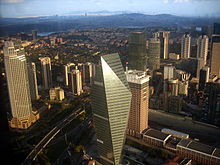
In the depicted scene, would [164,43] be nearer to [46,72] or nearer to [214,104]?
[214,104]

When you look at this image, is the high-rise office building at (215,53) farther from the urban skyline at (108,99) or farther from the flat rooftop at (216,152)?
the flat rooftop at (216,152)

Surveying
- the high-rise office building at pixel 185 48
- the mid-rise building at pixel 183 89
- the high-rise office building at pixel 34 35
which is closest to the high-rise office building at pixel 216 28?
the high-rise office building at pixel 185 48

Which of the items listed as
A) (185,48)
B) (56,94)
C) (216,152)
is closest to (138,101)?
(216,152)

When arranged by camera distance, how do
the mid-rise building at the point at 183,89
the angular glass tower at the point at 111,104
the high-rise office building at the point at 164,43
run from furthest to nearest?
1. the high-rise office building at the point at 164,43
2. the mid-rise building at the point at 183,89
3. the angular glass tower at the point at 111,104

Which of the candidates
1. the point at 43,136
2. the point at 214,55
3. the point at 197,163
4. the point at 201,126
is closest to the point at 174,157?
the point at 197,163

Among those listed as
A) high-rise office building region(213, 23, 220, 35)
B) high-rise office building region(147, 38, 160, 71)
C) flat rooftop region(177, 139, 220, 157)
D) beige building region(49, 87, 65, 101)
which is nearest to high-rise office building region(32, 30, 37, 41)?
beige building region(49, 87, 65, 101)

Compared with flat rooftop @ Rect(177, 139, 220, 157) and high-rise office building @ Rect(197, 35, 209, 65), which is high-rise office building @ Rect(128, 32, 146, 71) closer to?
high-rise office building @ Rect(197, 35, 209, 65)
